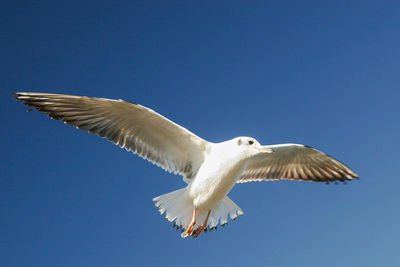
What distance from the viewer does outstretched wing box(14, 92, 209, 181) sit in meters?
6.39

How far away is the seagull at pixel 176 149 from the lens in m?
6.19

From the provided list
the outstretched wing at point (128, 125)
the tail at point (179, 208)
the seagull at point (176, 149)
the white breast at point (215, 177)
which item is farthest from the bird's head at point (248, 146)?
the tail at point (179, 208)

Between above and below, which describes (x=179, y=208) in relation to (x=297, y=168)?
below

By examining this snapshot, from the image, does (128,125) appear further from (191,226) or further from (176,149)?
(191,226)

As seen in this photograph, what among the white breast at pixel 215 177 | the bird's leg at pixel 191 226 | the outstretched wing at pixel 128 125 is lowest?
the bird's leg at pixel 191 226

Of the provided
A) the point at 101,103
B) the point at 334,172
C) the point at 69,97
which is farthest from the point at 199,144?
the point at 334,172

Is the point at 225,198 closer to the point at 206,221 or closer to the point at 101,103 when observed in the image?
the point at 206,221

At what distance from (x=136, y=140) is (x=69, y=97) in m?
1.14

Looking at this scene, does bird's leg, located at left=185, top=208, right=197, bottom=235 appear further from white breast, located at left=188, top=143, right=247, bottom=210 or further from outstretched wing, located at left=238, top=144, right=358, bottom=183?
outstretched wing, located at left=238, top=144, right=358, bottom=183

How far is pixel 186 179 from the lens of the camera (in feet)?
22.4

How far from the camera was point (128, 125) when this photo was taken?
664 centimetres

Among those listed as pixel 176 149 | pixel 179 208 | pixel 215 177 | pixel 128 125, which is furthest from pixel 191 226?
pixel 128 125

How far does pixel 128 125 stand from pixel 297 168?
3.03 m

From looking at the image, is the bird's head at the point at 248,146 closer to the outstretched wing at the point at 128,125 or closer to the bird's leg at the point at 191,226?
the outstretched wing at the point at 128,125
